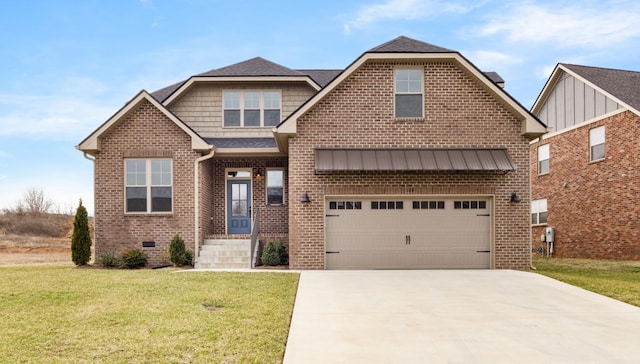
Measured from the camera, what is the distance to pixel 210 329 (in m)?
7.70

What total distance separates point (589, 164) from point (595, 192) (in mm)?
1267

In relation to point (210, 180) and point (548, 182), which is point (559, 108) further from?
point (210, 180)

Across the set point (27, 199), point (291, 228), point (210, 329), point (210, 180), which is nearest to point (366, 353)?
point (210, 329)

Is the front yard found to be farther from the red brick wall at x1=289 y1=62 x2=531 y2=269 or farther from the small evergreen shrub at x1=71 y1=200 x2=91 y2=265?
the small evergreen shrub at x1=71 y1=200 x2=91 y2=265

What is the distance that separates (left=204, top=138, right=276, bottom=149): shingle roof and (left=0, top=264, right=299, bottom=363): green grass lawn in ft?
21.3

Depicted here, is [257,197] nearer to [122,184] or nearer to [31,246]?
[122,184]

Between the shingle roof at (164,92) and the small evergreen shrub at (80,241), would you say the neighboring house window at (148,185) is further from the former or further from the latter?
the shingle roof at (164,92)

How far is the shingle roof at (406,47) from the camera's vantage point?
16.2 metres

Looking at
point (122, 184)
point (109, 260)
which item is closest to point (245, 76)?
point (122, 184)

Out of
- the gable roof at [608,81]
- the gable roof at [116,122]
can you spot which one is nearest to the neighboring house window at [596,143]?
the gable roof at [608,81]

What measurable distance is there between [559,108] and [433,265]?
14.2 metres

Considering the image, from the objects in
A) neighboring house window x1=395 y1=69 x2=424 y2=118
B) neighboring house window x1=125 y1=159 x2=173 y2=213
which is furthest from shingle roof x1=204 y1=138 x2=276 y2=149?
neighboring house window x1=395 y1=69 x2=424 y2=118

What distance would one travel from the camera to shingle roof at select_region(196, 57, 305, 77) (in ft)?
65.7

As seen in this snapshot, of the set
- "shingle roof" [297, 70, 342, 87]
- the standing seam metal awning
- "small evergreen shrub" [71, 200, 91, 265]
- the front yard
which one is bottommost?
the front yard
